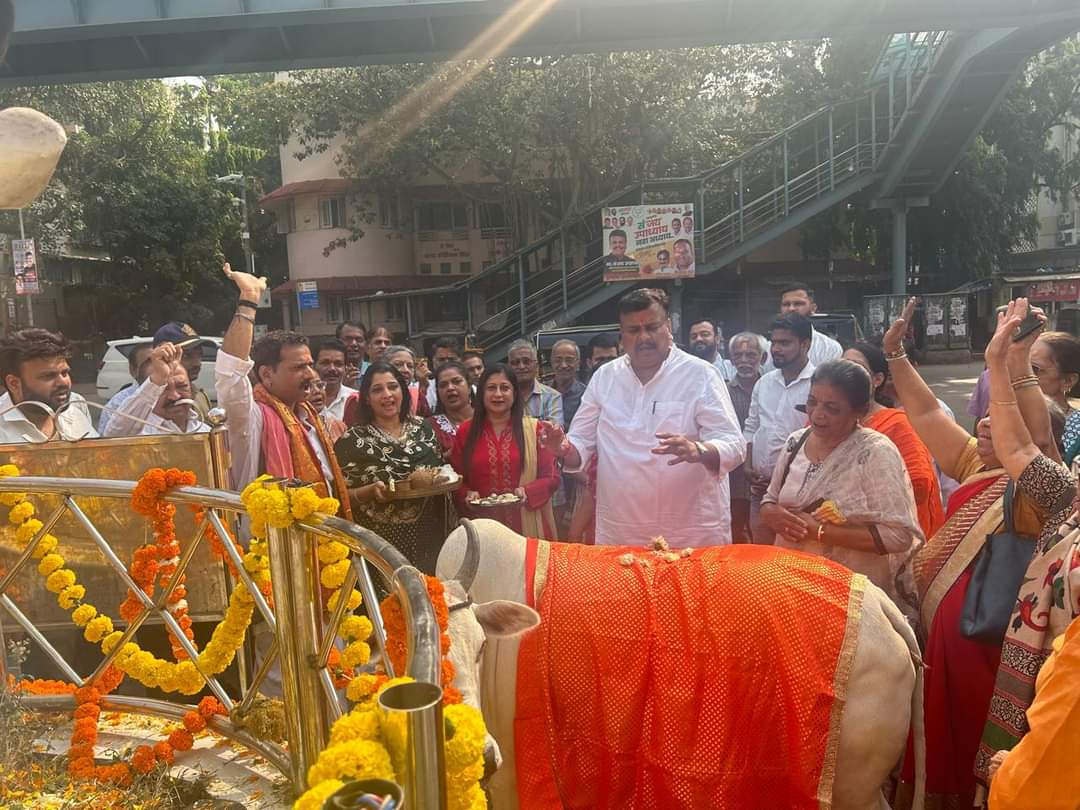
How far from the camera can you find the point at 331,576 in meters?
2.41

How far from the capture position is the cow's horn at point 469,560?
275cm

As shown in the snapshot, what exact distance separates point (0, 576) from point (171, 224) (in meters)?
21.7

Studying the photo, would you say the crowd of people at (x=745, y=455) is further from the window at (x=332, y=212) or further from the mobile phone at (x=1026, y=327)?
the window at (x=332, y=212)

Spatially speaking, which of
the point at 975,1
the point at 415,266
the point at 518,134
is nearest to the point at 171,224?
the point at 415,266

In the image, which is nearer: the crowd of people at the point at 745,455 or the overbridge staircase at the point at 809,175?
the crowd of people at the point at 745,455

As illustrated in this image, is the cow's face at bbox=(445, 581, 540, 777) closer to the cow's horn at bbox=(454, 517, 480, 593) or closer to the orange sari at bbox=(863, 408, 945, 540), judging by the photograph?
the cow's horn at bbox=(454, 517, 480, 593)

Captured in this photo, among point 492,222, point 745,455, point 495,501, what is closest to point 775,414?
point 745,455

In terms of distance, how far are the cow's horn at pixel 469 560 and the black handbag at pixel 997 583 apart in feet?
5.12

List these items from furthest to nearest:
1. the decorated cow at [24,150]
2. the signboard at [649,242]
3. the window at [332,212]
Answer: the window at [332,212]
the signboard at [649,242]
the decorated cow at [24,150]

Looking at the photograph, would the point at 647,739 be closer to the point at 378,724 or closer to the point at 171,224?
the point at 378,724

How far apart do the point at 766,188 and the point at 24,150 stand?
18139 mm

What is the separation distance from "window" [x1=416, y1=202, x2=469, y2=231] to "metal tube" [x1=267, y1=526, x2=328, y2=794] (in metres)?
23.3

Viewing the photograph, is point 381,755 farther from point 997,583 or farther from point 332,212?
point 332,212

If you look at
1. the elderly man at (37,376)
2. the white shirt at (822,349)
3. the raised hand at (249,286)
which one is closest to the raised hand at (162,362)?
the elderly man at (37,376)
